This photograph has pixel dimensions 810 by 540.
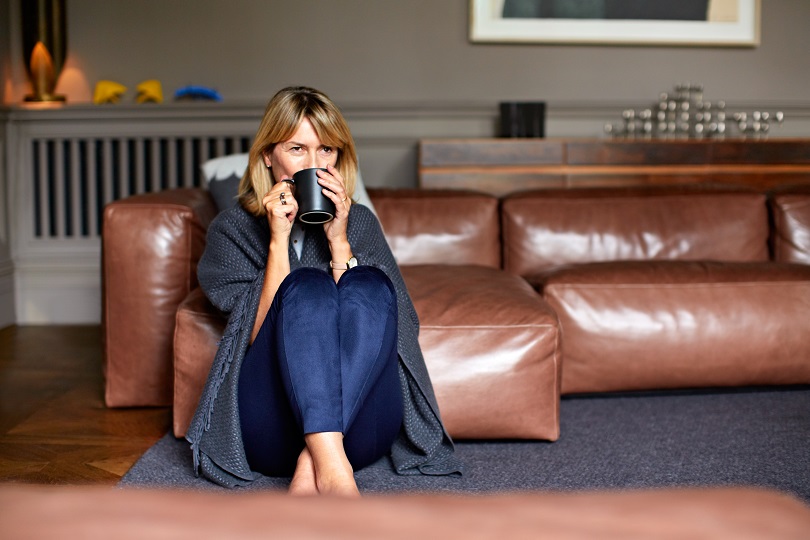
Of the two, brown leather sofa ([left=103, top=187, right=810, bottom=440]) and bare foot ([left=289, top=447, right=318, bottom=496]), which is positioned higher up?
brown leather sofa ([left=103, top=187, right=810, bottom=440])

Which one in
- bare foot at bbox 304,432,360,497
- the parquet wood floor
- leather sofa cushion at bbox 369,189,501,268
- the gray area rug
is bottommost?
the parquet wood floor

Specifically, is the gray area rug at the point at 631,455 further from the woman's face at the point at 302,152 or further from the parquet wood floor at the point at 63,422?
the woman's face at the point at 302,152

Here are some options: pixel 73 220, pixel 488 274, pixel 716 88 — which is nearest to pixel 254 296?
pixel 488 274

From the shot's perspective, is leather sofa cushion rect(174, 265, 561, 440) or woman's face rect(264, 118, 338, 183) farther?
leather sofa cushion rect(174, 265, 561, 440)

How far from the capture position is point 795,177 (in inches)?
142

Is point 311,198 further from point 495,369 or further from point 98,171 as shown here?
point 98,171

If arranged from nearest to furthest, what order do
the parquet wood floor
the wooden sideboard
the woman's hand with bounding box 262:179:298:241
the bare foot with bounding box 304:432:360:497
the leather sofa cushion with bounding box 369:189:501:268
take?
the bare foot with bounding box 304:432:360:497
the woman's hand with bounding box 262:179:298:241
the parquet wood floor
the leather sofa cushion with bounding box 369:189:501:268
the wooden sideboard

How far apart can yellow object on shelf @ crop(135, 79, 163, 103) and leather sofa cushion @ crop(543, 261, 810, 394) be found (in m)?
2.19

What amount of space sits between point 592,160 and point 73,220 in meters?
2.32

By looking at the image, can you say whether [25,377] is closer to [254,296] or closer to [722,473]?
[254,296]

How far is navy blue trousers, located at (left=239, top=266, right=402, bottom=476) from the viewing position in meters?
1.50

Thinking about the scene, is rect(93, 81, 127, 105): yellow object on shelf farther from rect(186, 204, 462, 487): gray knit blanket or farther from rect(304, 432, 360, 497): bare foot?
rect(304, 432, 360, 497): bare foot

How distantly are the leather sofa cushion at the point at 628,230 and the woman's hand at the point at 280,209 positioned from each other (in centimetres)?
124

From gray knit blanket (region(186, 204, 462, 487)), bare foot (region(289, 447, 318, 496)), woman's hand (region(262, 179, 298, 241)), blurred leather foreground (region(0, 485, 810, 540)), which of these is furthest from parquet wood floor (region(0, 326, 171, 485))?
blurred leather foreground (region(0, 485, 810, 540))
